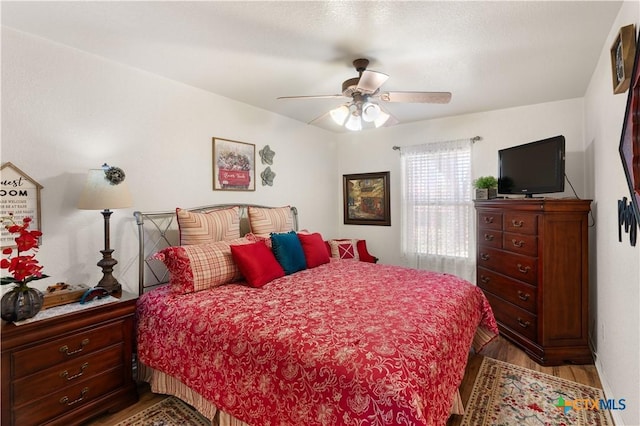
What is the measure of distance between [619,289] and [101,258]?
12.2ft

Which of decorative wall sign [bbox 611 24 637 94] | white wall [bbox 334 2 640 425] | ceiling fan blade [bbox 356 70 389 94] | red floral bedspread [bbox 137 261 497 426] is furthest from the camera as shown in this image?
ceiling fan blade [bbox 356 70 389 94]

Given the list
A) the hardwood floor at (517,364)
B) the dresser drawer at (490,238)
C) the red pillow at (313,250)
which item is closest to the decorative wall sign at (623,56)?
the dresser drawer at (490,238)

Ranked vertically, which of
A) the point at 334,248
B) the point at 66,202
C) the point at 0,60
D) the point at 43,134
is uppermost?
the point at 0,60

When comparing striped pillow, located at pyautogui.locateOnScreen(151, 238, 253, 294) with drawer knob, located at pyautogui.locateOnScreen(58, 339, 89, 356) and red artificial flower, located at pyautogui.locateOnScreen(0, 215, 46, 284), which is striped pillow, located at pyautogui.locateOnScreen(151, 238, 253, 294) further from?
red artificial flower, located at pyautogui.locateOnScreen(0, 215, 46, 284)

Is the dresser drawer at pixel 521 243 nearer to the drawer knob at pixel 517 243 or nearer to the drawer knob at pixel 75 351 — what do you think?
the drawer knob at pixel 517 243

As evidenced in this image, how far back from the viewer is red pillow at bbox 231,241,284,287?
2.42 metres

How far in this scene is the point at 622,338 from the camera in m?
1.87

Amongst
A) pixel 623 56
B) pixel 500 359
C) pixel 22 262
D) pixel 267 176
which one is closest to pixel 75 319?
pixel 22 262

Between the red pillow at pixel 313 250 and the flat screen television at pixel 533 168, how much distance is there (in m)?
2.13

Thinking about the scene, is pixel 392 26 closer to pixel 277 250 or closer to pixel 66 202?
pixel 277 250

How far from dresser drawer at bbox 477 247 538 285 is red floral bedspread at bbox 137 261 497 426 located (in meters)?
0.69

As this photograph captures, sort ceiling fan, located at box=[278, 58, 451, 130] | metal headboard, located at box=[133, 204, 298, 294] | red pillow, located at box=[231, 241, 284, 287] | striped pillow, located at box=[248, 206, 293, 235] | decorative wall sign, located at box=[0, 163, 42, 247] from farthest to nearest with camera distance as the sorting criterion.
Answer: striped pillow, located at box=[248, 206, 293, 235], metal headboard, located at box=[133, 204, 298, 294], red pillow, located at box=[231, 241, 284, 287], ceiling fan, located at box=[278, 58, 451, 130], decorative wall sign, located at box=[0, 163, 42, 247]

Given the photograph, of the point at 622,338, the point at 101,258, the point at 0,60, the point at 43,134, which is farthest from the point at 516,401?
the point at 0,60

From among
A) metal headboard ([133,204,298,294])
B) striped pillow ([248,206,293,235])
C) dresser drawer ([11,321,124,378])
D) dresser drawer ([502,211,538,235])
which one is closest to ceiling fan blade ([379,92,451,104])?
dresser drawer ([502,211,538,235])
